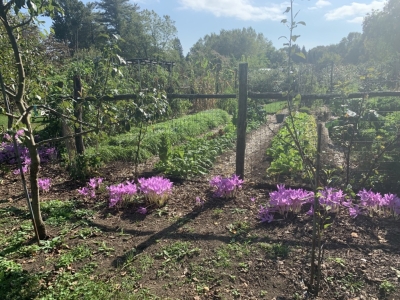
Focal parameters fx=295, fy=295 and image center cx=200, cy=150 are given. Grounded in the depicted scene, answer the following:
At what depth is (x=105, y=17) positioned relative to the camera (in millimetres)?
45188

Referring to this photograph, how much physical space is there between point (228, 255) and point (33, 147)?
217cm

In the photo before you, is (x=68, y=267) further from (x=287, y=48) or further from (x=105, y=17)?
(x=105, y=17)

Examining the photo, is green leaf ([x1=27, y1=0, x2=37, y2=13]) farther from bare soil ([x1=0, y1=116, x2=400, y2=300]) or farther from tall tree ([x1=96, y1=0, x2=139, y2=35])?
tall tree ([x1=96, y1=0, x2=139, y2=35])

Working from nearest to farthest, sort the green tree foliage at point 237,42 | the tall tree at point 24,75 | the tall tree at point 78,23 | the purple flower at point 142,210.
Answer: the tall tree at point 24,75, the purple flower at point 142,210, the tall tree at point 78,23, the green tree foliage at point 237,42

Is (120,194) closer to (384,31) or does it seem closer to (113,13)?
(384,31)

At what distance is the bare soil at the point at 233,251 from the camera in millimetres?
2486

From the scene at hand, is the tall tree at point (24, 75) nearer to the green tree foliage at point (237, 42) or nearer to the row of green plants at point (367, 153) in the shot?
the row of green plants at point (367, 153)

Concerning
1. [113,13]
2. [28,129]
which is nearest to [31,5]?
[28,129]

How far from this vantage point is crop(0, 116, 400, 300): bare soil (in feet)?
8.16

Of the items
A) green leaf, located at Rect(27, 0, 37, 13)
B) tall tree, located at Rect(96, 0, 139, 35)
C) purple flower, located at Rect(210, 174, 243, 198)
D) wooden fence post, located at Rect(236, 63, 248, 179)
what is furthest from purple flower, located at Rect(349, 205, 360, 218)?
tall tree, located at Rect(96, 0, 139, 35)

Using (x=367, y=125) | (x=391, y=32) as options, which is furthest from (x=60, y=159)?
(x=391, y=32)

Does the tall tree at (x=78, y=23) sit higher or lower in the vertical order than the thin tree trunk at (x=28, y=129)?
higher

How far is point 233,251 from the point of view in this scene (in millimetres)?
2986

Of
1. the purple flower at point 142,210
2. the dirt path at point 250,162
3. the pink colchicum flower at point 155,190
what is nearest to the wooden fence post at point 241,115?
the dirt path at point 250,162
